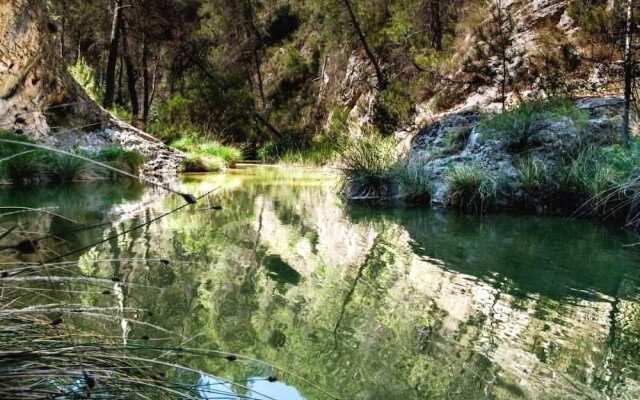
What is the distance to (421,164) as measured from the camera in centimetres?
840

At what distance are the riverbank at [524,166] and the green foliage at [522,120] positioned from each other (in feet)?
0.04

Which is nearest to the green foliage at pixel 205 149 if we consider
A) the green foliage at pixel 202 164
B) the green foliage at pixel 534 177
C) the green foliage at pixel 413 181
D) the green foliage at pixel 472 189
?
the green foliage at pixel 202 164

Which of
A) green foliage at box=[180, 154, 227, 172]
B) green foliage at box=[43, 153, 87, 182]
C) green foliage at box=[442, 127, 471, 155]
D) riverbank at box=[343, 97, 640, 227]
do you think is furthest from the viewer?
green foliage at box=[180, 154, 227, 172]

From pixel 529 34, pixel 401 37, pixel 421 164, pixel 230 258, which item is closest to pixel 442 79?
pixel 529 34

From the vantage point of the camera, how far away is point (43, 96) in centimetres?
1107

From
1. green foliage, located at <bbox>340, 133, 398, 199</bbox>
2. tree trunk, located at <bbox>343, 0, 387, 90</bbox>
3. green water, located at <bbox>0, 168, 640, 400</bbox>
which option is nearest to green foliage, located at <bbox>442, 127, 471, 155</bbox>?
green foliage, located at <bbox>340, 133, 398, 199</bbox>

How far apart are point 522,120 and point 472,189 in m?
1.58

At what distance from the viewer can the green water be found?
Result: 1.88 meters

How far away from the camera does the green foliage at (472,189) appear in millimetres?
7105

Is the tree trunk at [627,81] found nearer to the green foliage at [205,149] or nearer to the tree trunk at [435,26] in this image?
the tree trunk at [435,26]

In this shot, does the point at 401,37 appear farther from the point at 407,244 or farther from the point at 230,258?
the point at 230,258

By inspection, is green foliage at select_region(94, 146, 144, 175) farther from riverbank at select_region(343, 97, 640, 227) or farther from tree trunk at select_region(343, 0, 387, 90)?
tree trunk at select_region(343, 0, 387, 90)

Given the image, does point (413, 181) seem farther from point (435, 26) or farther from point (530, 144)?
point (435, 26)

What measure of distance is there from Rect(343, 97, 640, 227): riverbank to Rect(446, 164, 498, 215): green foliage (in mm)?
12
